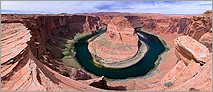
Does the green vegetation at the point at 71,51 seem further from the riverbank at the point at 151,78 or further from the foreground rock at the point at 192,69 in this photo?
the foreground rock at the point at 192,69

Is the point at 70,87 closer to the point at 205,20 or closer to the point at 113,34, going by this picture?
the point at 205,20

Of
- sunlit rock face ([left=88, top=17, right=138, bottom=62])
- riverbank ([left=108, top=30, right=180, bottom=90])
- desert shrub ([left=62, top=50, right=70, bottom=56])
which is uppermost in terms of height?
sunlit rock face ([left=88, top=17, right=138, bottom=62])

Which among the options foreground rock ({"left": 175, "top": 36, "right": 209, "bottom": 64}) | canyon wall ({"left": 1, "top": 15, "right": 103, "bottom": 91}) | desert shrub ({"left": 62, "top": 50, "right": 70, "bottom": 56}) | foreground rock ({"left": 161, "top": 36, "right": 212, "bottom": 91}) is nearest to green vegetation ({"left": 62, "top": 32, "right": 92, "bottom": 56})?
desert shrub ({"left": 62, "top": 50, "right": 70, "bottom": 56})

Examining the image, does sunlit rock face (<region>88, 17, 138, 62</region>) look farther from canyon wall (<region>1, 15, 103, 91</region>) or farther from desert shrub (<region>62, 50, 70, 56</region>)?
canyon wall (<region>1, 15, 103, 91</region>)

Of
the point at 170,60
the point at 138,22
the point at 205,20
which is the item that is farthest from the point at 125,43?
the point at 138,22

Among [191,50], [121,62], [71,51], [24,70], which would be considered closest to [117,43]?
[71,51]

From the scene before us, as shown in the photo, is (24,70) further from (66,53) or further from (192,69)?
(66,53)

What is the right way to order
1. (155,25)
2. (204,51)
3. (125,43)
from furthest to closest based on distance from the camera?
(155,25), (125,43), (204,51)
